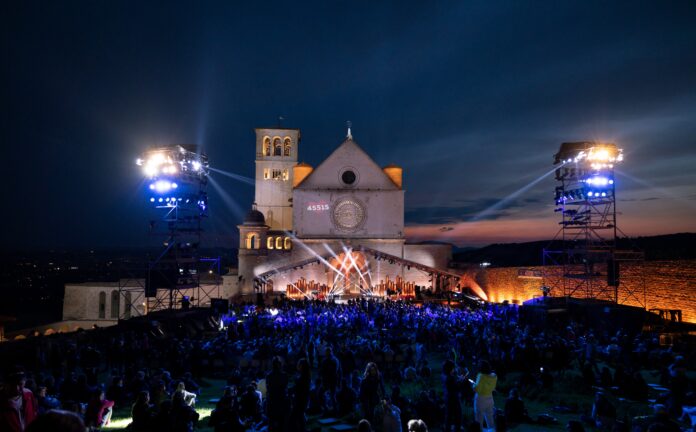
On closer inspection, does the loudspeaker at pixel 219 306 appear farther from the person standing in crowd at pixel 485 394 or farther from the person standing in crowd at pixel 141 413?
the person standing in crowd at pixel 485 394

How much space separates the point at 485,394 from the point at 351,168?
34.3 metres

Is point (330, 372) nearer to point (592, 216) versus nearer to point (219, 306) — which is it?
point (219, 306)

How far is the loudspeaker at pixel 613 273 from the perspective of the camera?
24500 millimetres

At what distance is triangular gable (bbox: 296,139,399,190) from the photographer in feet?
134

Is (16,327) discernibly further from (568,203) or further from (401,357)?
(568,203)

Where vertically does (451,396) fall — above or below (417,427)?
below

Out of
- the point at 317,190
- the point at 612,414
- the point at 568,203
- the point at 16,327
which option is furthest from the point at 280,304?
the point at 16,327

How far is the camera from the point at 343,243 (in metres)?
39.2

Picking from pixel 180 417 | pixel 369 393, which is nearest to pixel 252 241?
pixel 369 393

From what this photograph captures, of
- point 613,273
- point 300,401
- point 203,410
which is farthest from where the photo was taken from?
point 613,273

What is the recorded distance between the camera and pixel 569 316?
72.5 ft

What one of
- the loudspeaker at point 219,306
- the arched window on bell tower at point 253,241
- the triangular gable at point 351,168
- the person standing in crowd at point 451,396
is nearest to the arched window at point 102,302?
the arched window on bell tower at point 253,241

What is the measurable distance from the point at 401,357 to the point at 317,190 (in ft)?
90.2

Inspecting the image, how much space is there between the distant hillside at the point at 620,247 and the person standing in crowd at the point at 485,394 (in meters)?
21.5
